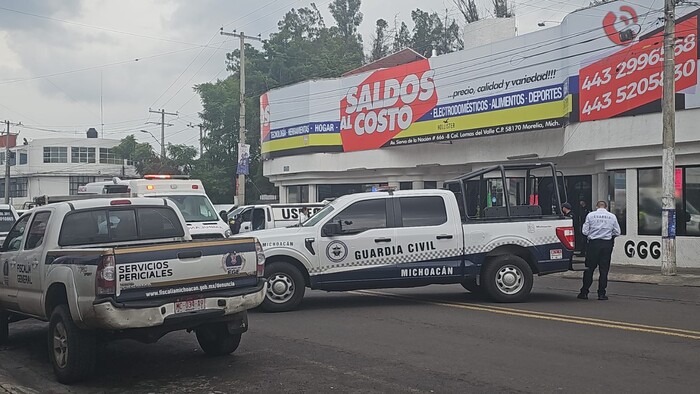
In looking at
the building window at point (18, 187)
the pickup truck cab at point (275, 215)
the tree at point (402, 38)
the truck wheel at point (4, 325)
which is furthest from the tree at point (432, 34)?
the truck wheel at point (4, 325)

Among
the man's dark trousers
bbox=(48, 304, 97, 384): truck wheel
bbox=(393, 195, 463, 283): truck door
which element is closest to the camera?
bbox=(48, 304, 97, 384): truck wheel

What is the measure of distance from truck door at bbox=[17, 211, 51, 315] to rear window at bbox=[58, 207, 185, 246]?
323mm

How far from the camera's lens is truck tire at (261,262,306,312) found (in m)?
11.8

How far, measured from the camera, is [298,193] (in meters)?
36.7

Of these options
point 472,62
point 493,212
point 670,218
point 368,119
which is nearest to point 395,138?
point 368,119

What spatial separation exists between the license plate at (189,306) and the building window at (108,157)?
234 ft

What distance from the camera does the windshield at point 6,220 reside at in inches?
630

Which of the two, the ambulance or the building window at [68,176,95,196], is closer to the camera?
the ambulance

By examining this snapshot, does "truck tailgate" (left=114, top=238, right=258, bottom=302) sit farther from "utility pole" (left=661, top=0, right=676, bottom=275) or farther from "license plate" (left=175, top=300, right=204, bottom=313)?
"utility pole" (left=661, top=0, right=676, bottom=275)

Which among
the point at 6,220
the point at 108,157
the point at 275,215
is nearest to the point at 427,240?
the point at 6,220

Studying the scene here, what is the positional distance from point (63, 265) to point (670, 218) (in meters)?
13.9

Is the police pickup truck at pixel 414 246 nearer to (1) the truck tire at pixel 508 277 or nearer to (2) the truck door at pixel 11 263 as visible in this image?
(1) the truck tire at pixel 508 277

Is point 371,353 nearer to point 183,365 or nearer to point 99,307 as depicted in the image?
point 183,365

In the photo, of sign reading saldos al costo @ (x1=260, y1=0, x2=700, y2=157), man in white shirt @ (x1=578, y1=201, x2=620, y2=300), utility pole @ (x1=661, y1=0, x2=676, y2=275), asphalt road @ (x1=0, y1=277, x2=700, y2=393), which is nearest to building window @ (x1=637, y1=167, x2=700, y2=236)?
sign reading saldos al costo @ (x1=260, y1=0, x2=700, y2=157)
